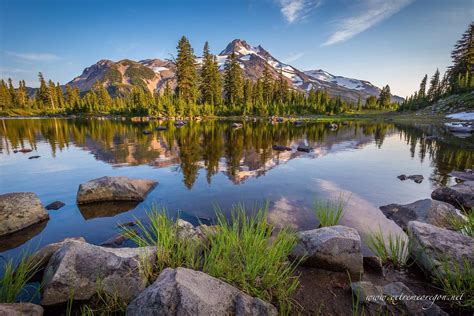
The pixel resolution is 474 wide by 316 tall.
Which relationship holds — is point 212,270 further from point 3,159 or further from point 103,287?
point 3,159

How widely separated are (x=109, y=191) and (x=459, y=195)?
1380 centimetres

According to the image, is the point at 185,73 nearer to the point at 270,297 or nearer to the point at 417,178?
the point at 417,178

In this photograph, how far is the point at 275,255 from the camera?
159 inches

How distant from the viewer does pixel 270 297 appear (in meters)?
3.66

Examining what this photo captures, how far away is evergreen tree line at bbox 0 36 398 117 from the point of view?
7462cm

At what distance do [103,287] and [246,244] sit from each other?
256 cm

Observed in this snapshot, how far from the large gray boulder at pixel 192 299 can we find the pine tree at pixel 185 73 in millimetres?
73215

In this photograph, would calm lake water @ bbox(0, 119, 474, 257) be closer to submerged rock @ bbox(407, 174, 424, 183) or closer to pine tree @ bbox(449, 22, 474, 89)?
submerged rock @ bbox(407, 174, 424, 183)

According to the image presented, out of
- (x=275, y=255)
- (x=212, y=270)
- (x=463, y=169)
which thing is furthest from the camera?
(x=463, y=169)

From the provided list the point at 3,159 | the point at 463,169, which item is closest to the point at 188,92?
the point at 3,159

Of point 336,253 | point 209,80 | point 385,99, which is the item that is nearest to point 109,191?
point 336,253

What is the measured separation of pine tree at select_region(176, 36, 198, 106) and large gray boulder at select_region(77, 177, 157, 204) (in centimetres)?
6622

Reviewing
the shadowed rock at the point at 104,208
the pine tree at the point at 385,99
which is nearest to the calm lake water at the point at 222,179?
the shadowed rock at the point at 104,208

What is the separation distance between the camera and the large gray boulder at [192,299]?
9.36ft
